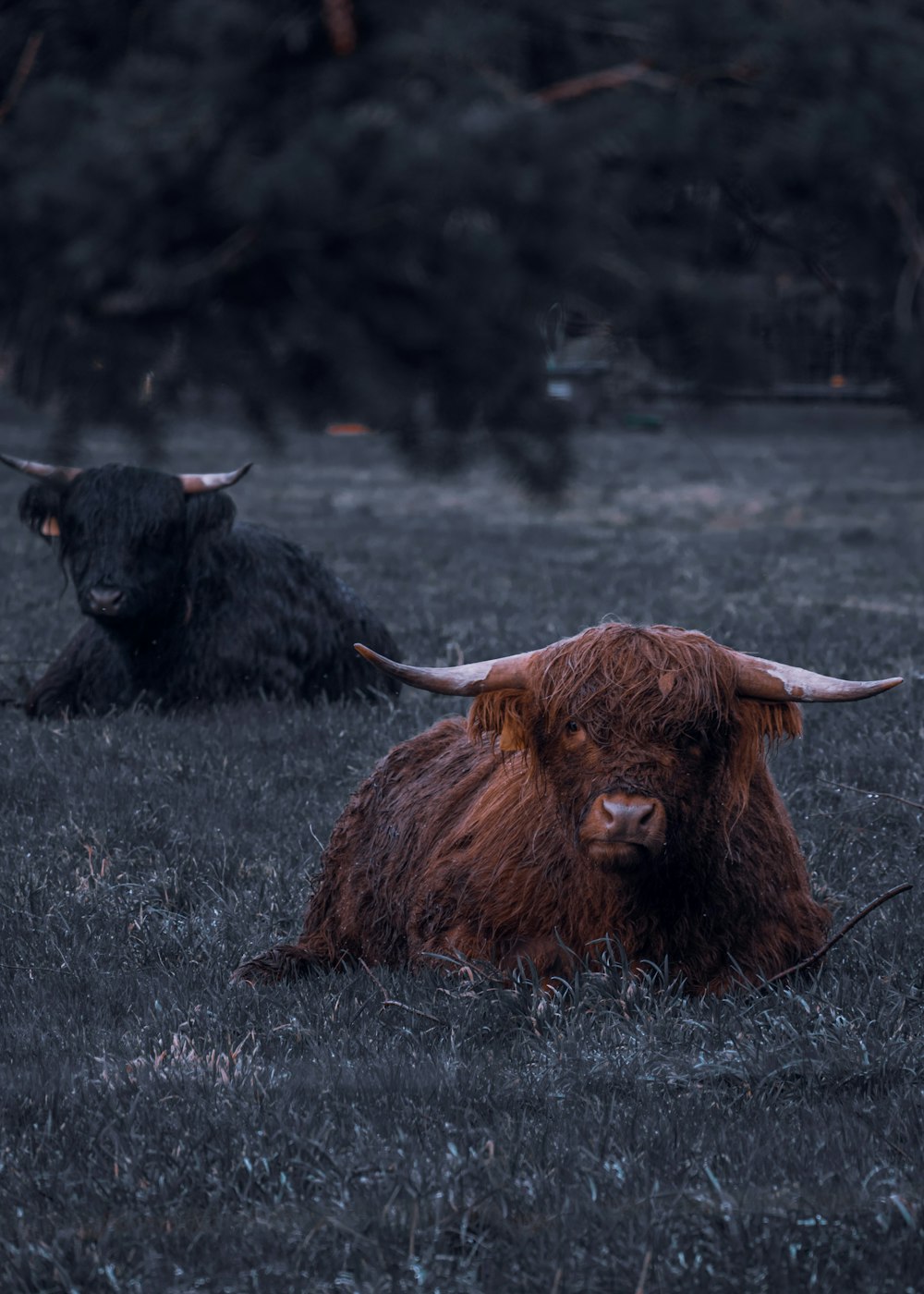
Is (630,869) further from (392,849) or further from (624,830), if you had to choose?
(392,849)

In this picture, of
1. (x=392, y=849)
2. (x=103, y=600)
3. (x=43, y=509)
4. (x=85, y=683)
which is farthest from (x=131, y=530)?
(x=392, y=849)

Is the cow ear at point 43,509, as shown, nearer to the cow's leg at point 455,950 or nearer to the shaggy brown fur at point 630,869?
the shaggy brown fur at point 630,869

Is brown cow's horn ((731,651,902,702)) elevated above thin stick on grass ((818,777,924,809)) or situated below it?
above

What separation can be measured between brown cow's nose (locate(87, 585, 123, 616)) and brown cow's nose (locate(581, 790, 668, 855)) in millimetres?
4962

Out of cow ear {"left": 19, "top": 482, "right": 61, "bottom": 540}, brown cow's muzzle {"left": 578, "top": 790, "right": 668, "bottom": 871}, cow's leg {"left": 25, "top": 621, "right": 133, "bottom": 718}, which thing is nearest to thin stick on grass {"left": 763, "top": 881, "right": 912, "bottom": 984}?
brown cow's muzzle {"left": 578, "top": 790, "right": 668, "bottom": 871}

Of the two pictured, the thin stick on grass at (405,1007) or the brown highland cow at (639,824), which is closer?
the thin stick on grass at (405,1007)

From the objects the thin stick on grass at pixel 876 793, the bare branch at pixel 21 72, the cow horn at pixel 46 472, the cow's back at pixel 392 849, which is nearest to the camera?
the bare branch at pixel 21 72

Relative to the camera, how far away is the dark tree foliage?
1.98m

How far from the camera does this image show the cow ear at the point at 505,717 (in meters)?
5.24

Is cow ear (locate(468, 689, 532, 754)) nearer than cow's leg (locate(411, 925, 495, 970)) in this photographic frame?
No

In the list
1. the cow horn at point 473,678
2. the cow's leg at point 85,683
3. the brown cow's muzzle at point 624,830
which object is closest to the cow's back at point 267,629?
the cow's leg at point 85,683

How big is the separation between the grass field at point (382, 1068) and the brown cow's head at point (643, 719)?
537 millimetres

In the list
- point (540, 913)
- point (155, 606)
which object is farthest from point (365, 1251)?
point (155, 606)

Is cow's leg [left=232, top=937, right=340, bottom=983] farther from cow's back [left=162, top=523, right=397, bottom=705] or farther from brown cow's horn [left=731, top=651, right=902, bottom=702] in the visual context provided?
cow's back [left=162, top=523, right=397, bottom=705]
